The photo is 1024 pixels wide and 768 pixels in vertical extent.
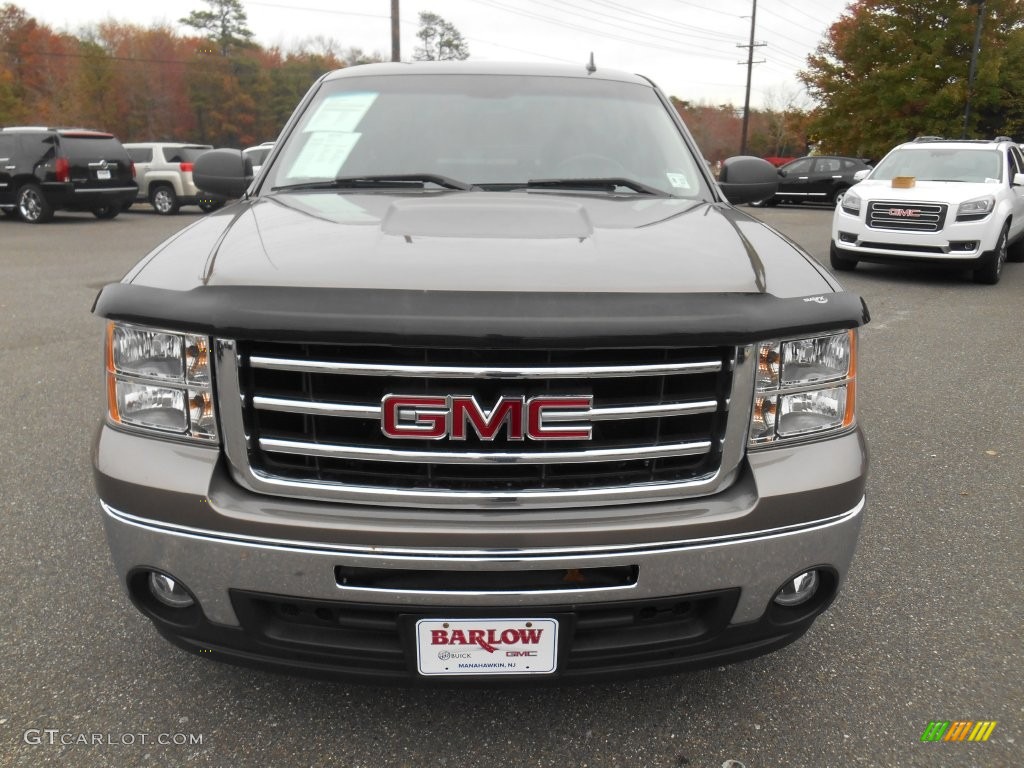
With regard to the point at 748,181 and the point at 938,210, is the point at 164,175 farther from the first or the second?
the point at 748,181

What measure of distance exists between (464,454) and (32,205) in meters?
18.0

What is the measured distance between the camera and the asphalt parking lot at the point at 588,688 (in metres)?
2.12

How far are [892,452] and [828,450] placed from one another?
2592 millimetres

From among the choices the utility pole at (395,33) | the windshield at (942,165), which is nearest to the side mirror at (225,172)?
the windshield at (942,165)

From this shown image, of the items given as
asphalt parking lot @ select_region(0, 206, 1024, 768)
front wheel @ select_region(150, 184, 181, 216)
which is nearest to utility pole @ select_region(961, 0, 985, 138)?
front wheel @ select_region(150, 184, 181, 216)

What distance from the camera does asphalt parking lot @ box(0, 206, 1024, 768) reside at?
212cm

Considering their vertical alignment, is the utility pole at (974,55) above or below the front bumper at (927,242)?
above

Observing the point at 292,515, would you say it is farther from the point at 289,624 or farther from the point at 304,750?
the point at 304,750

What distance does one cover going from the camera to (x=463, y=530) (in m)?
1.76

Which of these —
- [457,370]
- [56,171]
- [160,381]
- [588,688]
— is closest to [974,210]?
[588,688]

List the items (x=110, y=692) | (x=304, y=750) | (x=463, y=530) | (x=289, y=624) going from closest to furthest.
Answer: (x=463, y=530) → (x=289, y=624) → (x=304, y=750) → (x=110, y=692)

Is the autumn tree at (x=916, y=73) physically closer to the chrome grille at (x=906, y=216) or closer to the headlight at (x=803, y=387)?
the chrome grille at (x=906, y=216)

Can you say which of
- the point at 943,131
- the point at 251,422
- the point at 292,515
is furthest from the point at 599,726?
the point at 943,131

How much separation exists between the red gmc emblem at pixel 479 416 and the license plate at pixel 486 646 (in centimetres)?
41
